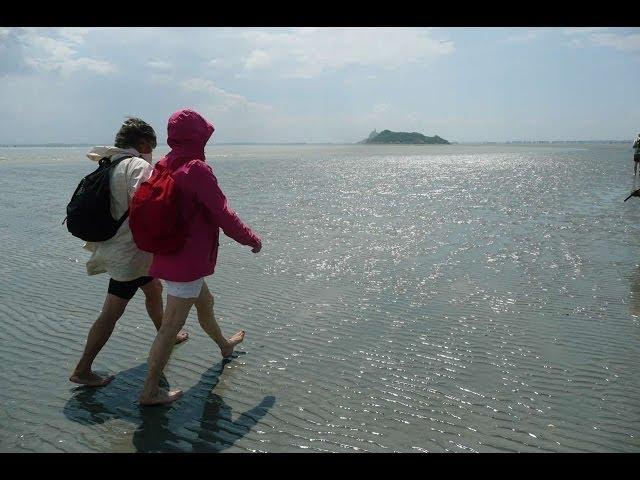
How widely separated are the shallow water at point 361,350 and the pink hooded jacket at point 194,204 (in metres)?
1.10

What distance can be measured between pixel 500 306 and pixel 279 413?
3369 millimetres

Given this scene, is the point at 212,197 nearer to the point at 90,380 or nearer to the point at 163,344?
the point at 163,344

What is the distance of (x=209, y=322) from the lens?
4.47 m

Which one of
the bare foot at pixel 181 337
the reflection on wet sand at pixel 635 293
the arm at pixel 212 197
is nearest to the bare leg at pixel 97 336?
the bare foot at pixel 181 337

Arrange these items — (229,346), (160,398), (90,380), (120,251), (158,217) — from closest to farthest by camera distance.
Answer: (158,217)
(160,398)
(120,251)
(90,380)
(229,346)

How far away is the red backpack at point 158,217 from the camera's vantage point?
340 centimetres

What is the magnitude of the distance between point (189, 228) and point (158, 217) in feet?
0.81

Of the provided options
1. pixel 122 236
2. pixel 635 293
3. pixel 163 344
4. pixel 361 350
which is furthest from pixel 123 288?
pixel 635 293

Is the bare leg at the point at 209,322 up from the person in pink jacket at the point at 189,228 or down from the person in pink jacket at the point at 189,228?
down

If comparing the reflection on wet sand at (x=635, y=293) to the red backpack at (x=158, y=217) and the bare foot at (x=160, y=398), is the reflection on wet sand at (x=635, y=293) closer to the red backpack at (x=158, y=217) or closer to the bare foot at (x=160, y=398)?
the bare foot at (x=160, y=398)

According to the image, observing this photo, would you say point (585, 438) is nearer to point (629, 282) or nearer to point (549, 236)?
point (629, 282)
